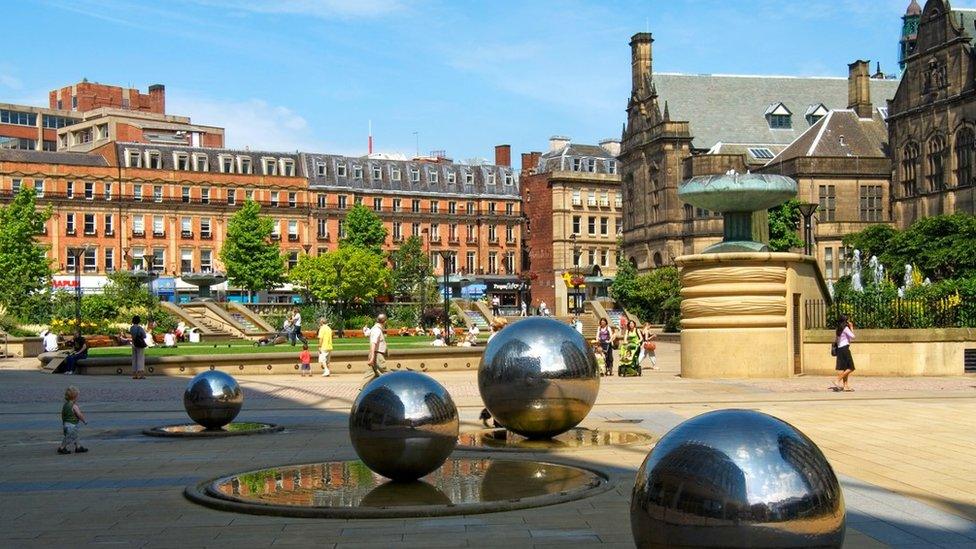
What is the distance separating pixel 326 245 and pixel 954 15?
2380 inches

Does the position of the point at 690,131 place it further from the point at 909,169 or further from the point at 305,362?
the point at 305,362

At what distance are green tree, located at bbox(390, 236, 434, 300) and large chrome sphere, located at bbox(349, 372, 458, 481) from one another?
283ft

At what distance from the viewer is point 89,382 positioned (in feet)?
109

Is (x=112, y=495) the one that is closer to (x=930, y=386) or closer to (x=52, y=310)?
(x=930, y=386)

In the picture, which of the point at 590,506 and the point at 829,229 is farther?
the point at 829,229

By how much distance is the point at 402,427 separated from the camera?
1191 centimetres

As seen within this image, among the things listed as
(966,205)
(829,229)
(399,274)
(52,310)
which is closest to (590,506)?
(52,310)

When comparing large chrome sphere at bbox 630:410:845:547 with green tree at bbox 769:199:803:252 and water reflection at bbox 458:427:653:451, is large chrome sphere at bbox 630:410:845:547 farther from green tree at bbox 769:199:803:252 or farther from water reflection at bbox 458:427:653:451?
green tree at bbox 769:199:803:252

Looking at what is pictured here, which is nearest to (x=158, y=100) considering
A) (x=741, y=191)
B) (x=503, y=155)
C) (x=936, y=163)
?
(x=503, y=155)

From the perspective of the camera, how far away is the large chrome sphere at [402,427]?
11.9 metres

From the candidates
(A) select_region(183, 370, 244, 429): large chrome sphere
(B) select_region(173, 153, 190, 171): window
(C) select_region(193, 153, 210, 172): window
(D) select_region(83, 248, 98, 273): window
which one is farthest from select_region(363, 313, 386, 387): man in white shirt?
(C) select_region(193, 153, 210, 172): window

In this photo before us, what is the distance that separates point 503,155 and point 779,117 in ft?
133

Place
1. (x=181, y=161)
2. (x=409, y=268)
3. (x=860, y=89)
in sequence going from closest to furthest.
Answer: (x=860, y=89) → (x=409, y=268) → (x=181, y=161)

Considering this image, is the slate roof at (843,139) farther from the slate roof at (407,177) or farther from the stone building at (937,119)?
the slate roof at (407,177)
